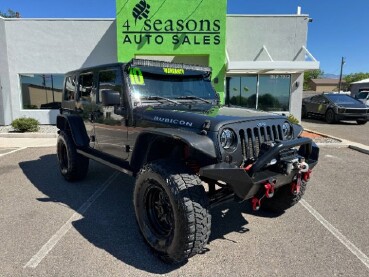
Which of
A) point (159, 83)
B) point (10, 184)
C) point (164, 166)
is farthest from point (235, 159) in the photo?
point (10, 184)

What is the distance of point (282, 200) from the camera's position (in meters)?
4.02

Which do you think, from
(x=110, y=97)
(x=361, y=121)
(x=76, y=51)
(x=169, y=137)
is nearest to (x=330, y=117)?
(x=361, y=121)

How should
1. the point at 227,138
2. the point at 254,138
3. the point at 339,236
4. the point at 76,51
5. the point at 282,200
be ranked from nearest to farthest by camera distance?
1. the point at 227,138
2. the point at 254,138
3. the point at 339,236
4. the point at 282,200
5. the point at 76,51

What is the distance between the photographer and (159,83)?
4.08m

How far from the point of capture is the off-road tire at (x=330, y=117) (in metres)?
15.8

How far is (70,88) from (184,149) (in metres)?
3.42

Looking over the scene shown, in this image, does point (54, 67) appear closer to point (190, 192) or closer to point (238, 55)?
point (238, 55)

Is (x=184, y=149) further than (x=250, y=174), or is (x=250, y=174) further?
(x=184, y=149)

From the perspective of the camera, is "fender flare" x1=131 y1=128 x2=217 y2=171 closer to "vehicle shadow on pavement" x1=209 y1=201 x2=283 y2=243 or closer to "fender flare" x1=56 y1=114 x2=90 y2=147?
"vehicle shadow on pavement" x1=209 y1=201 x2=283 y2=243

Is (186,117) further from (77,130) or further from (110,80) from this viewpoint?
(77,130)

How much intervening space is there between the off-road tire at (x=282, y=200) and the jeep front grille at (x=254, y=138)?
905 millimetres

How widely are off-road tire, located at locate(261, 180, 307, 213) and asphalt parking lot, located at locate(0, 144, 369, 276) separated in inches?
4.9

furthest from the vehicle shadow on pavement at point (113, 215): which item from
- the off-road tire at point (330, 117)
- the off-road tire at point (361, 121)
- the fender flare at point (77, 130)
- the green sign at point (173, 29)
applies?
the off-road tire at point (361, 121)

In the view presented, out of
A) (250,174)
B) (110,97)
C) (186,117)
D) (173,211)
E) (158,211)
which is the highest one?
(110,97)
